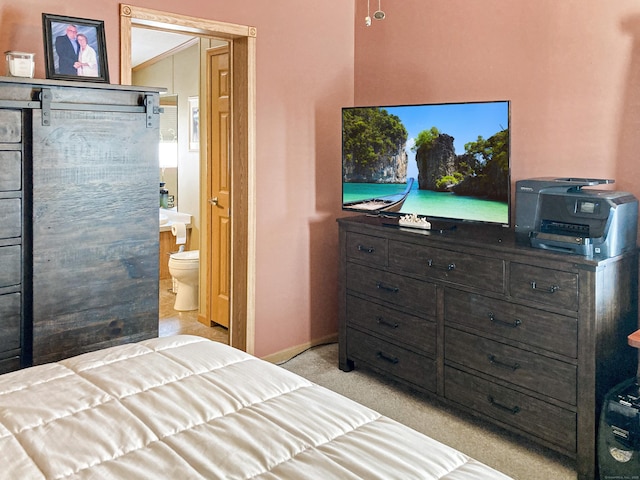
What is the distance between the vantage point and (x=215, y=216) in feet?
15.4

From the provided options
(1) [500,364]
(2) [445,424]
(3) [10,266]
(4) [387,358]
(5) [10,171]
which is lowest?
(2) [445,424]

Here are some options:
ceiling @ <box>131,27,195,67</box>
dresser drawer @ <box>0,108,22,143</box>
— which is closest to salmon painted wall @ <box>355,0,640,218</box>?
dresser drawer @ <box>0,108,22,143</box>

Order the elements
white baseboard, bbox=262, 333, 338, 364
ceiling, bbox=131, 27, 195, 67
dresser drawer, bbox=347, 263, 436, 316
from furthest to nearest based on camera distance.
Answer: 1. ceiling, bbox=131, 27, 195, 67
2. white baseboard, bbox=262, 333, 338, 364
3. dresser drawer, bbox=347, 263, 436, 316

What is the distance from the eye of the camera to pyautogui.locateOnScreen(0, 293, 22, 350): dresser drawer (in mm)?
2521

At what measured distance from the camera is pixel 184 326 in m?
4.85

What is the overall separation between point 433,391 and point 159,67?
5178mm

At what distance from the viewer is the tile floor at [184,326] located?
4.63 metres

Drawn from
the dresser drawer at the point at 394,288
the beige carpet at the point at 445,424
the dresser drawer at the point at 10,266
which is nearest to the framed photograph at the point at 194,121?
the beige carpet at the point at 445,424

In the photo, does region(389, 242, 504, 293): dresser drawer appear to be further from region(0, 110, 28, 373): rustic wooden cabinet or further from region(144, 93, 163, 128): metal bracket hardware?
region(0, 110, 28, 373): rustic wooden cabinet

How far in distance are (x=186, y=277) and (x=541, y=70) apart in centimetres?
334

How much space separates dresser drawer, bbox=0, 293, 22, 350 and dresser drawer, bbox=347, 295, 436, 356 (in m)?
1.88

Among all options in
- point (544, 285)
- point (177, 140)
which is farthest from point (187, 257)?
point (544, 285)

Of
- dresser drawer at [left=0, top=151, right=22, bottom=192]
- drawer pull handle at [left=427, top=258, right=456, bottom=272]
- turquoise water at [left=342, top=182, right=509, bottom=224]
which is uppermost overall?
dresser drawer at [left=0, top=151, right=22, bottom=192]

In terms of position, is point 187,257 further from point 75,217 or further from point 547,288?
point 547,288
